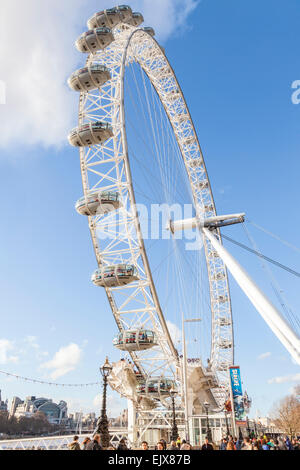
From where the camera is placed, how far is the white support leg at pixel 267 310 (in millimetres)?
11498

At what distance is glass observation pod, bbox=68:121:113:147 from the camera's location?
90.5ft

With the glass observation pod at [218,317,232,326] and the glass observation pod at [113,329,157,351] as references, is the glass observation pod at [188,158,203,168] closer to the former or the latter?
the glass observation pod at [218,317,232,326]

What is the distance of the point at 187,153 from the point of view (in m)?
47.1

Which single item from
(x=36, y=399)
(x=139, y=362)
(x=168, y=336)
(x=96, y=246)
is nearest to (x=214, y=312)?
(x=139, y=362)

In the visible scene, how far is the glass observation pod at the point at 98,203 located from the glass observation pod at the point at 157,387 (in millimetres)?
16053

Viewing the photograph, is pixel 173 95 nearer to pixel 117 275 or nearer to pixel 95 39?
pixel 95 39

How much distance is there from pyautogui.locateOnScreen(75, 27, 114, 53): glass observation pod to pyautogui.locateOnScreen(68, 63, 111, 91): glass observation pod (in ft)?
7.70

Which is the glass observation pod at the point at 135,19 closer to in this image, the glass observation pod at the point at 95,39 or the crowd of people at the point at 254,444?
the glass observation pod at the point at 95,39

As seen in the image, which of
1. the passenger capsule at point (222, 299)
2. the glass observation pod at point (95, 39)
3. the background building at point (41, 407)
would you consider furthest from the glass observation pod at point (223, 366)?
the background building at point (41, 407)

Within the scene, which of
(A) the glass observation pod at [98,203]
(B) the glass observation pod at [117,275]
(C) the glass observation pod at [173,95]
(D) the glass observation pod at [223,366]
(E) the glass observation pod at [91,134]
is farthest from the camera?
(D) the glass observation pod at [223,366]

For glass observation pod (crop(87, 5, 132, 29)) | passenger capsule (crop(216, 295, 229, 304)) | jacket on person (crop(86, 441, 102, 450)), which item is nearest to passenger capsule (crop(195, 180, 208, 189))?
passenger capsule (crop(216, 295, 229, 304))

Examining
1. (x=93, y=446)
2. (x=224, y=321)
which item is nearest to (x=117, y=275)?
(x=93, y=446)
